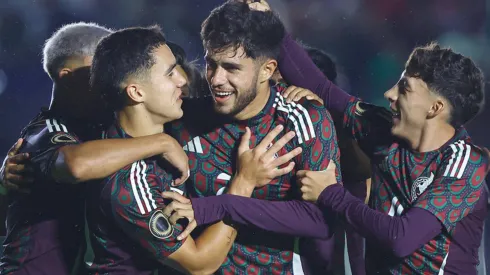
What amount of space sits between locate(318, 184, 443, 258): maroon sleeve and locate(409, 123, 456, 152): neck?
0.30m

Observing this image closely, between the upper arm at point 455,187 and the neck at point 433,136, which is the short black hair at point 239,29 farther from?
the upper arm at point 455,187

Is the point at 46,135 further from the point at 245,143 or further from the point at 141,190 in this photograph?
the point at 245,143

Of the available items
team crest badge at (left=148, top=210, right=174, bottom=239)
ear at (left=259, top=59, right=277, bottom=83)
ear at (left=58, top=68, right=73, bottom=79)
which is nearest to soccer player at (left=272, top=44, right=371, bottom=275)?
ear at (left=259, top=59, right=277, bottom=83)

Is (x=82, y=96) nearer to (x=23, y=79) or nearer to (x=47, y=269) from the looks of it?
(x=47, y=269)

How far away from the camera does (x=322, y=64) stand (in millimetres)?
3973

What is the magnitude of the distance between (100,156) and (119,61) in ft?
1.35

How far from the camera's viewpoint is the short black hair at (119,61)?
282cm

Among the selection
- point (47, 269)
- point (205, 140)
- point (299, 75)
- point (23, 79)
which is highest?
point (299, 75)

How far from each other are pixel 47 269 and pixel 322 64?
6.00ft

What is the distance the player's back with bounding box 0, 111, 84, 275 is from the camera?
3.03 meters

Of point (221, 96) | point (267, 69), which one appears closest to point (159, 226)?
point (221, 96)

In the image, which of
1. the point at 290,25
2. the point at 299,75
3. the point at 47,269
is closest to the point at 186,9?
the point at 290,25

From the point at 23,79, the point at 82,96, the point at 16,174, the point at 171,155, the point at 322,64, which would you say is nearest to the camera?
the point at 171,155

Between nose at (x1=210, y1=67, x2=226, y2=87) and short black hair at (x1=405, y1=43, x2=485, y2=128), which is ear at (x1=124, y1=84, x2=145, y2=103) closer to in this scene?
nose at (x1=210, y1=67, x2=226, y2=87)
